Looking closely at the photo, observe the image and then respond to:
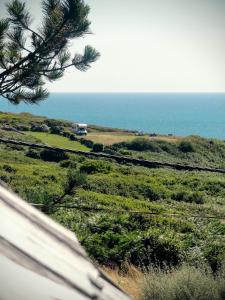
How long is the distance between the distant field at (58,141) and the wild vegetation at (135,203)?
0.24m

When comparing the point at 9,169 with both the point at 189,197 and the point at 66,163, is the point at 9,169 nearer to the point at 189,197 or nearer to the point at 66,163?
the point at 66,163

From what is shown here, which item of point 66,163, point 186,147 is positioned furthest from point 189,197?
point 186,147

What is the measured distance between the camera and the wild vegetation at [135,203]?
8.12 m

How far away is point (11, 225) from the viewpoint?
0.54 meters

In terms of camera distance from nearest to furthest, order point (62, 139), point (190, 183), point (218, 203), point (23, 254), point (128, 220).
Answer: point (23, 254) < point (128, 220) < point (218, 203) < point (190, 183) < point (62, 139)

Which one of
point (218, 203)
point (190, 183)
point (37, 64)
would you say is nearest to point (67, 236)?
point (37, 64)

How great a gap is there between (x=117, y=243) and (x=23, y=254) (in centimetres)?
1197

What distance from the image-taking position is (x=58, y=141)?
2093 inches

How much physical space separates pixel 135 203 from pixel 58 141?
97.8 ft

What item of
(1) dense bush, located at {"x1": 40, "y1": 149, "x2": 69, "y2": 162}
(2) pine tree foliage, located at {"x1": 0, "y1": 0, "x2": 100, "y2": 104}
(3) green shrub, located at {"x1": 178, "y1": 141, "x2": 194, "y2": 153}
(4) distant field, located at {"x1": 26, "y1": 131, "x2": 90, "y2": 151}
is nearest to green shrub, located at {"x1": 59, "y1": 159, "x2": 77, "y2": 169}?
(1) dense bush, located at {"x1": 40, "y1": 149, "x2": 69, "y2": 162}

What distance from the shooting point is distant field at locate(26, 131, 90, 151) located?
51.2 meters

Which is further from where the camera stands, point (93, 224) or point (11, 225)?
point (93, 224)

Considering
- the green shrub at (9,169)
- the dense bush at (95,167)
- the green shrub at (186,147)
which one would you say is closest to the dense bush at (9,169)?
the green shrub at (9,169)

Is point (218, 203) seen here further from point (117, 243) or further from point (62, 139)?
point (62, 139)
